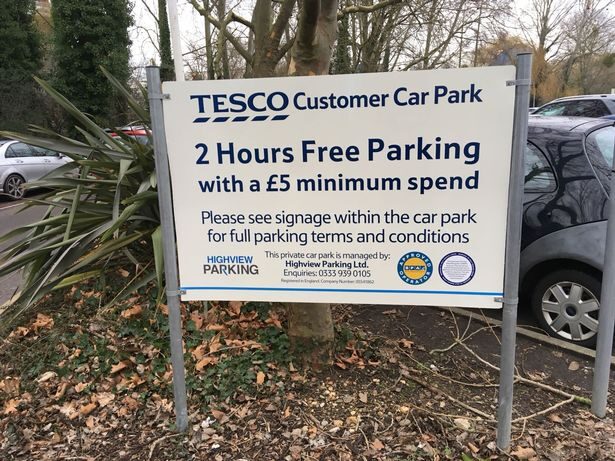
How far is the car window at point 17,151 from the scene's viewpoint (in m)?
12.2

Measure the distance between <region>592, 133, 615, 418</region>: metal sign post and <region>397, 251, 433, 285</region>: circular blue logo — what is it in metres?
0.96

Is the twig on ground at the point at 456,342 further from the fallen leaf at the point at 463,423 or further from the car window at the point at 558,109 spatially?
the car window at the point at 558,109

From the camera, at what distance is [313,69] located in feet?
8.92

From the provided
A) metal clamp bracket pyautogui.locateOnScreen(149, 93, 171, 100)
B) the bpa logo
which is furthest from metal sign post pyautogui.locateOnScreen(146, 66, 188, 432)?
the bpa logo

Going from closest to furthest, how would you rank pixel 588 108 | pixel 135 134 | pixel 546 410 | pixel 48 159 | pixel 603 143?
pixel 546 410, pixel 603 143, pixel 135 134, pixel 48 159, pixel 588 108

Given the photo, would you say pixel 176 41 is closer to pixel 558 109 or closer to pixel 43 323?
pixel 43 323

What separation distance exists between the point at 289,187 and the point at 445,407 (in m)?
1.48

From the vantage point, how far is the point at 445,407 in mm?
2713

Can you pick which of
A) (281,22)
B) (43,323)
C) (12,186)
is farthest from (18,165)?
(43,323)

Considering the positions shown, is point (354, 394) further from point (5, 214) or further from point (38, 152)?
point (38, 152)

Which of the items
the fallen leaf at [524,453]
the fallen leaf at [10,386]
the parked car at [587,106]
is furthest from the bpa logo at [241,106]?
the parked car at [587,106]

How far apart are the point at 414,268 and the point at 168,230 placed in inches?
45.1

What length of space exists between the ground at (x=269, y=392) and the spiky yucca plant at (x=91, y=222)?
1.05ft

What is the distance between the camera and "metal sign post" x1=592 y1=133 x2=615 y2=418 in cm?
246
